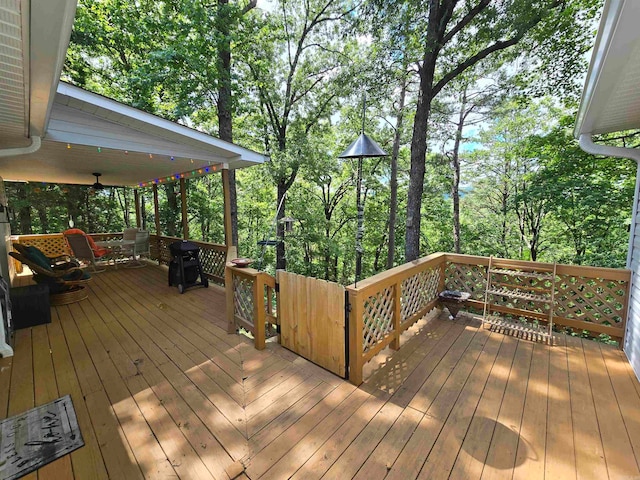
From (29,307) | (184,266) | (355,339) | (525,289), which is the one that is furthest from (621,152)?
(29,307)

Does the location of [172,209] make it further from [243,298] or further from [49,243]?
[243,298]

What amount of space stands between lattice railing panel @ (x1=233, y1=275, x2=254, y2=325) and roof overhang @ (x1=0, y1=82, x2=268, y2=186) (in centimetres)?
264

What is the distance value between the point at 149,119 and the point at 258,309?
10.4 feet

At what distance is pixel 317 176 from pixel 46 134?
281 inches

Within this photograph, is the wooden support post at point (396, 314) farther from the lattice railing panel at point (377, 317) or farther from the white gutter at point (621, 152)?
the white gutter at point (621, 152)

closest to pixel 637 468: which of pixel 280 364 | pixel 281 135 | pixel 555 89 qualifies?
pixel 280 364

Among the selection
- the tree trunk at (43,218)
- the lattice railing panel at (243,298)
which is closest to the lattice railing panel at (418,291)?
the lattice railing panel at (243,298)

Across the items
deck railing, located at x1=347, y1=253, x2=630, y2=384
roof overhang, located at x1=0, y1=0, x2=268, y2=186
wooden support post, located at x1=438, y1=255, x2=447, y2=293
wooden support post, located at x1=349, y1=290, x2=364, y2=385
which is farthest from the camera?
wooden support post, located at x1=438, y1=255, x2=447, y2=293

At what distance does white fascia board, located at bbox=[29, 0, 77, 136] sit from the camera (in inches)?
48.6

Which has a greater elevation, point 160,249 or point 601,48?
point 601,48

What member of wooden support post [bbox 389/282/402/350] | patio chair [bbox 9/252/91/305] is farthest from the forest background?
patio chair [bbox 9/252/91/305]

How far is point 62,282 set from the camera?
4.45 m

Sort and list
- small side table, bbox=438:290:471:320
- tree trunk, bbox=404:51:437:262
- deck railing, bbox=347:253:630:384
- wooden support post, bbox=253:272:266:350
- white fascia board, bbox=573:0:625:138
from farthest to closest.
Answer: tree trunk, bbox=404:51:437:262 < small side table, bbox=438:290:471:320 < wooden support post, bbox=253:272:266:350 < deck railing, bbox=347:253:630:384 < white fascia board, bbox=573:0:625:138

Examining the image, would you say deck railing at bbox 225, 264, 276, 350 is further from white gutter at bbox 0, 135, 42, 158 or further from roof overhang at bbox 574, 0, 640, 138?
roof overhang at bbox 574, 0, 640, 138
